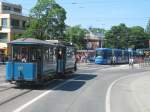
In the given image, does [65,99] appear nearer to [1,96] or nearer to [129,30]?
[1,96]

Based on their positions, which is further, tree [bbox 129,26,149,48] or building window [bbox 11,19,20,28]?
tree [bbox 129,26,149,48]

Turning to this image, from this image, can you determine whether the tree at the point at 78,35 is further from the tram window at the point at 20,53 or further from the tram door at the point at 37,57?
the tram window at the point at 20,53

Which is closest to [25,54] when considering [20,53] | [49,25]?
[20,53]

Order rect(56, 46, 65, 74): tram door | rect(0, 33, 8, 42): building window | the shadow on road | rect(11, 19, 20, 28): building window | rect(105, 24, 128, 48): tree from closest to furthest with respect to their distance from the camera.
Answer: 1. the shadow on road
2. rect(56, 46, 65, 74): tram door
3. rect(0, 33, 8, 42): building window
4. rect(11, 19, 20, 28): building window
5. rect(105, 24, 128, 48): tree

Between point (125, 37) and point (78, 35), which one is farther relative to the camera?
point (125, 37)

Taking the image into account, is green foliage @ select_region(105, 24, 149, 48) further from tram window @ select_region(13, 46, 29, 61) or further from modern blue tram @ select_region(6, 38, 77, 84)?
tram window @ select_region(13, 46, 29, 61)

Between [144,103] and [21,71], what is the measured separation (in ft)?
25.9

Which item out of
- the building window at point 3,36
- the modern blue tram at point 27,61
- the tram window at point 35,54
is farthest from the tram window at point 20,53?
the building window at point 3,36

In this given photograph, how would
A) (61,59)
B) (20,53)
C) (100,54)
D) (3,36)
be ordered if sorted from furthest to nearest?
1. (3,36)
2. (100,54)
3. (61,59)
4. (20,53)

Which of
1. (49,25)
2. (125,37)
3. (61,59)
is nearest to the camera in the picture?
(61,59)

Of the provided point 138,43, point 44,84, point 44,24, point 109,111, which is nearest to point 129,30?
point 138,43

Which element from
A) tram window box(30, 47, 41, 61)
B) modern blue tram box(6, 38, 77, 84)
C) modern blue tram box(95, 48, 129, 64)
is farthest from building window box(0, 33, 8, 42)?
tram window box(30, 47, 41, 61)

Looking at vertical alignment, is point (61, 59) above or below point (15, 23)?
below

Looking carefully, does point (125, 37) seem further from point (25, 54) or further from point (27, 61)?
point (27, 61)
